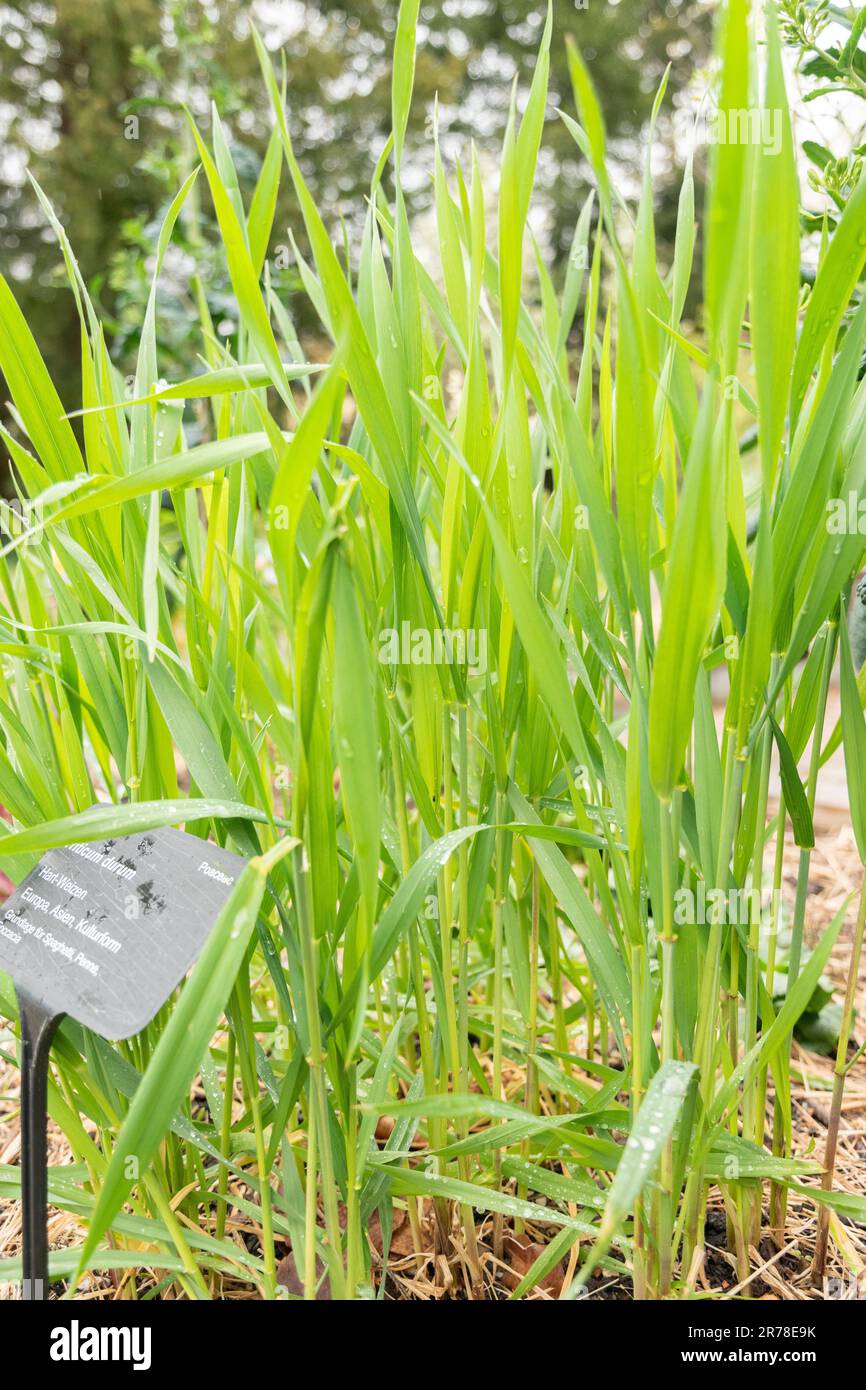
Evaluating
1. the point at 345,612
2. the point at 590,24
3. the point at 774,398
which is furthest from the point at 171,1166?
the point at 590,24

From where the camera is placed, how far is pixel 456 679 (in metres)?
0.52

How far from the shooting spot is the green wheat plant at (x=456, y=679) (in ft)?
1.23

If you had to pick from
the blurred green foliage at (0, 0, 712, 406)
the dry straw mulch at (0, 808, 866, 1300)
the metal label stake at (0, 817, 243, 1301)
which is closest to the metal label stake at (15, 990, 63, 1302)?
the metal label stake at (0, 817, 243, 1301)

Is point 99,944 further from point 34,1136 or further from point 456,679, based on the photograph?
point 456,679

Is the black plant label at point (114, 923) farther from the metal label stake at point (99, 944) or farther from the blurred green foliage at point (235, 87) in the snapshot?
the blurred green foliage at point (235, 87)

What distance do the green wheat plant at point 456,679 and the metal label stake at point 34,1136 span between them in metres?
0.03

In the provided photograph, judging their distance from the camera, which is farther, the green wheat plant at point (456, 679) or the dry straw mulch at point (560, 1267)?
the dry straw mulch at point (560, 1267)

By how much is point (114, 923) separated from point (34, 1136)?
0.11 m

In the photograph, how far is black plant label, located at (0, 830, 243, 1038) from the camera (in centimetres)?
44

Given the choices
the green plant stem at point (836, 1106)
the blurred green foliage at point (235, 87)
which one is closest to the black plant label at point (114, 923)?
the green plant stem at point (836, 1106)

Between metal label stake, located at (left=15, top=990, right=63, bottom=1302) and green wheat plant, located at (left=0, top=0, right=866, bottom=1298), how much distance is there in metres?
0.03

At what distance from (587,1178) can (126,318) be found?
227 centimetres
